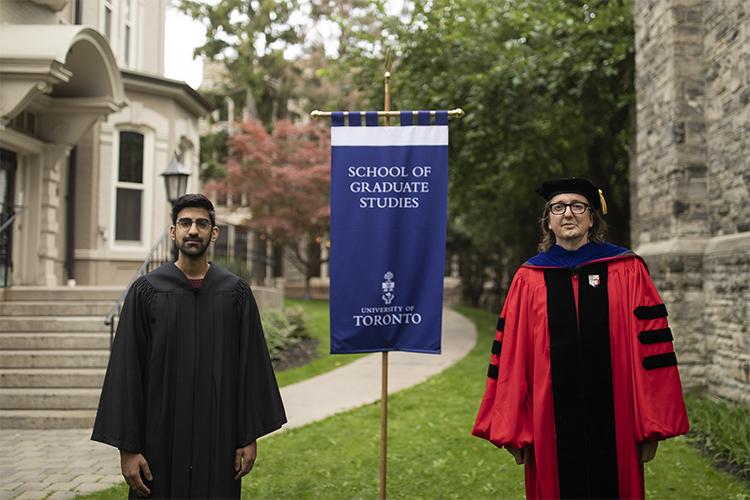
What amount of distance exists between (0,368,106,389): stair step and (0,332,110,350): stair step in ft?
1.39

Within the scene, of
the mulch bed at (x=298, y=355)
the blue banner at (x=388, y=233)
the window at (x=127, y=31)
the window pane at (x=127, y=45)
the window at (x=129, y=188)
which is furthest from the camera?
the window pane at (x=127, y=45)

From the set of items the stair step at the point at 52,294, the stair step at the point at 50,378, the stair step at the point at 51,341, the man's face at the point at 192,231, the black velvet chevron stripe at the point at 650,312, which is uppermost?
the man's face at the point at 192,231

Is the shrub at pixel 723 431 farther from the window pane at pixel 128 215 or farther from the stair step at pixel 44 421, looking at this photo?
the window pane at pixel 128 215

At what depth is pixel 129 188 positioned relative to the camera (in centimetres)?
1284

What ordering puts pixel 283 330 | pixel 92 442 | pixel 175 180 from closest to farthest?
pixel 92 442, pixel 175 180, pixel 283 330

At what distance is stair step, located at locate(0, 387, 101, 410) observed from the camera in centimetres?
783

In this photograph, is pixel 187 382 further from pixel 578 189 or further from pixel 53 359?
pixel 53 359

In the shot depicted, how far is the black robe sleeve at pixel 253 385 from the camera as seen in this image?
3553 mm

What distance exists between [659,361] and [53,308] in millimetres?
8098

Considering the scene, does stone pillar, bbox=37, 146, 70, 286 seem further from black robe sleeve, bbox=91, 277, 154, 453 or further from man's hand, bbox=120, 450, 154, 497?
man's hand, bbox=120, 450, 154, 497

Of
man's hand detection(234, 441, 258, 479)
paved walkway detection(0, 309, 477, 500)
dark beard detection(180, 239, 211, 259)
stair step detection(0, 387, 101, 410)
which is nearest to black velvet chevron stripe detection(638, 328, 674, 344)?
man's hand detection(234, 441, 258, 479)

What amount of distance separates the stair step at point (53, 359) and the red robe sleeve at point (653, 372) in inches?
262

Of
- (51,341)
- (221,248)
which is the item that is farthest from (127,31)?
(51,341)

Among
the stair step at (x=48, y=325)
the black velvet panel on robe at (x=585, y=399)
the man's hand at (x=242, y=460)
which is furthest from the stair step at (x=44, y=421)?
the black velvet panel on robe at (x=585, y=399)
